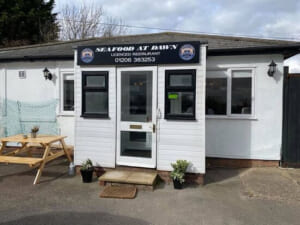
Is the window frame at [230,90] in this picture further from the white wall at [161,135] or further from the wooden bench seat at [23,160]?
the wooden bench seat at [23,160]

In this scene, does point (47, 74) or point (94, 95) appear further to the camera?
point (47, 74)

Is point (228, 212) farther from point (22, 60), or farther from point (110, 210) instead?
point (22, 60)

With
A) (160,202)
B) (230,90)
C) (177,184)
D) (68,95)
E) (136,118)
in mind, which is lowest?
(160,202)

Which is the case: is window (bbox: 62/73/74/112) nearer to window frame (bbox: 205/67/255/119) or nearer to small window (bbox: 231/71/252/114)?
window frame (bbox: 205/67/255/119)

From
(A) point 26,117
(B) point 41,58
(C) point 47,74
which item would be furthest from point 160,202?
(B) point 41,58

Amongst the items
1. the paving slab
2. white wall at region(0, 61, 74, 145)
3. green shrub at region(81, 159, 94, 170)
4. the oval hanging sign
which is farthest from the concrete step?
white wall at region(0, 61, 74, 145)

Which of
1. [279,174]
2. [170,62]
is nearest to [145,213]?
[170,62]

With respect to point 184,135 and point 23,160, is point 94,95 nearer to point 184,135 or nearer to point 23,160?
point 23,160

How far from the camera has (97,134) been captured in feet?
16.1

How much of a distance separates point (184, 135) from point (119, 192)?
1.64 meters

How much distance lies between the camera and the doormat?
3.93 meters

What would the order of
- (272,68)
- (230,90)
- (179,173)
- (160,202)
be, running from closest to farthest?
(160,202) → (179,173) → (272,68) → (230,90)

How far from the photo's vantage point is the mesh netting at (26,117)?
22.3 feet

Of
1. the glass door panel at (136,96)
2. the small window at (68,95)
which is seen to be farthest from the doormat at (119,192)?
the small window at (68,95)
